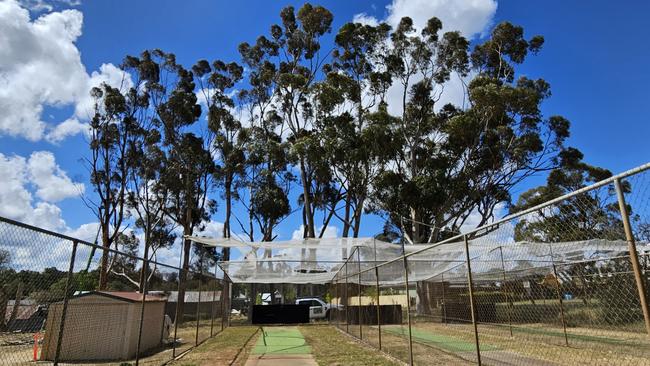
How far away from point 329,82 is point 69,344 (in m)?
21.3

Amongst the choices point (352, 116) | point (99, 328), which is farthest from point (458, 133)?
point (99, 328)

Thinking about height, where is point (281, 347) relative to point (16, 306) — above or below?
below

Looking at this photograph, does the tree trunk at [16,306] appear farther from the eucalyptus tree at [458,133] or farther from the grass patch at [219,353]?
the eucalyptus tree at [458,133]

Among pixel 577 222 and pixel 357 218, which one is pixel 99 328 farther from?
pixel 357 218

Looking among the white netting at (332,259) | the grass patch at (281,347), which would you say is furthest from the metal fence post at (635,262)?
the grass patch at (281,347)

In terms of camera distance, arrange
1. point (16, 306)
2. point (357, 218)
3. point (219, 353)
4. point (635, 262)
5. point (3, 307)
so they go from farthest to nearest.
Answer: point (357, 218) → point (219, 353) → point (16, 306) → point (3, 307) → point (635, 262)

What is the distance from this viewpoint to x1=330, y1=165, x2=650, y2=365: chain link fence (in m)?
3.62

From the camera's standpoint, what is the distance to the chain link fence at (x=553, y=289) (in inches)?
142

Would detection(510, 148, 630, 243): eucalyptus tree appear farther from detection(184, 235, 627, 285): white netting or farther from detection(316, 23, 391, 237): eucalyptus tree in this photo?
detection(316, 23, 391, 237): eucalyptus tree

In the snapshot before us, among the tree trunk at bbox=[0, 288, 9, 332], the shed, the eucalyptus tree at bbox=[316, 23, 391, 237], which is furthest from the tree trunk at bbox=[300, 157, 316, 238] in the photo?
the tree trunk at bbox=[0, 288, 9, 332]

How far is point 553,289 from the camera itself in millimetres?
7809

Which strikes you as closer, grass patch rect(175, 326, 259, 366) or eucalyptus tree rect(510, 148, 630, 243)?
eucalyptus tree rect(510, 148, 630, 243)

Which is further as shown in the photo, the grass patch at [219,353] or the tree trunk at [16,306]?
the grass patch at [219,353]

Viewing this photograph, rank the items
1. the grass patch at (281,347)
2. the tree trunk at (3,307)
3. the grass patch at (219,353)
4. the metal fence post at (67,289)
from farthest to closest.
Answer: the grass patch at (281,347) → the grass patch at (219,353) → the metal fence post at (67,289) → the tree trunk at (3,307)
